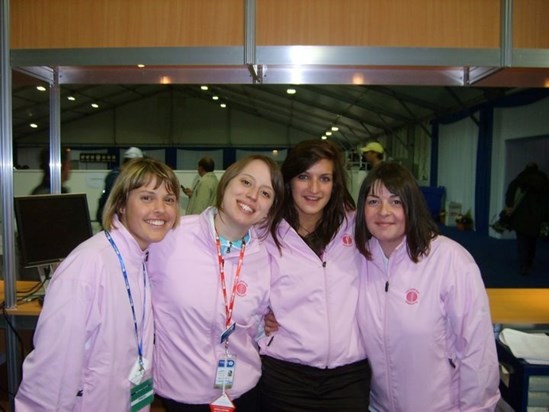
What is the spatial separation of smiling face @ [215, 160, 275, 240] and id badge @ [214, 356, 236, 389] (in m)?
0.47

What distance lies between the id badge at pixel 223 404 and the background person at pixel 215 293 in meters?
0.02

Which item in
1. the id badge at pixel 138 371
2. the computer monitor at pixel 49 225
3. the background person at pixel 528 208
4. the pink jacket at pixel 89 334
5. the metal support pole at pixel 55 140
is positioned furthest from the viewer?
the background person at pixel 528 208

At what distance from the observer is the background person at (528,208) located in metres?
6.36

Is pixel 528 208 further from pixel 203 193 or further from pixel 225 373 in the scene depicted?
pixel 225 373

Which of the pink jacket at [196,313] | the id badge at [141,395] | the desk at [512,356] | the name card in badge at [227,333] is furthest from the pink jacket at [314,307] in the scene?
the desk at [512,356]

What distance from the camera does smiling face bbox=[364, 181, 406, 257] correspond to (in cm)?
171

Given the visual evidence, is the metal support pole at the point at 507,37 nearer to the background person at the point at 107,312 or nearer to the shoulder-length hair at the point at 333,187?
the shoulder-length hair at the point at 333,187

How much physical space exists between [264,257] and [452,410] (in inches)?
37.6

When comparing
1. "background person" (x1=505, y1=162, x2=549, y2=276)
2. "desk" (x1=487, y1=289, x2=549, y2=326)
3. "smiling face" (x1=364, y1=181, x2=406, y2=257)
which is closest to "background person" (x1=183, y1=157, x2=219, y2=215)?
"desk" (x1=487, y1=289, x2=549, y2=326)

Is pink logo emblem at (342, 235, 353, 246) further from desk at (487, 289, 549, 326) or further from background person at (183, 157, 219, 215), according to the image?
background person at (183, 157, 219, 215)

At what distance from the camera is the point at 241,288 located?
1.70 metres

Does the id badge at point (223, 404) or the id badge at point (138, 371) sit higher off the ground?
the id badge at point (138, 371)

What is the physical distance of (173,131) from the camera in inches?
822

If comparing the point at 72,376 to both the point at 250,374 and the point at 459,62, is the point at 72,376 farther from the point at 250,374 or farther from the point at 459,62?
the point at 459,62
